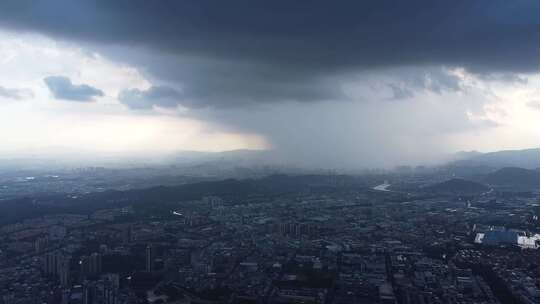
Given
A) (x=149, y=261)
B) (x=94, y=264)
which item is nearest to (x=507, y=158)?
(x=149, y=261)

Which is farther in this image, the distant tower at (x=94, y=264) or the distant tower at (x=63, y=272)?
the distant tower at (x=94, y=264)

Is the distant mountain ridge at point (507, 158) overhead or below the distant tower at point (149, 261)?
overhead

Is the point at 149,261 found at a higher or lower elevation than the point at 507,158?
lower

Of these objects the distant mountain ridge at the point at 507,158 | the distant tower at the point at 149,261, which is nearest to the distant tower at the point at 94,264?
the distant tower at the point at 149,261

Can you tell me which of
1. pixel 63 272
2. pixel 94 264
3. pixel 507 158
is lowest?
pixel 63 272

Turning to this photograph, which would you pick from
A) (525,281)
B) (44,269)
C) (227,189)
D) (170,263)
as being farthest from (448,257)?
(227,189)

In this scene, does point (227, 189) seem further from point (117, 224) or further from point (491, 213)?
point (491, 213)

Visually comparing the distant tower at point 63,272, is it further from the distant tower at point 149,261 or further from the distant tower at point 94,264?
the distant tower at point 149,261

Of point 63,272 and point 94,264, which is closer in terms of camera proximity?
point 63,272

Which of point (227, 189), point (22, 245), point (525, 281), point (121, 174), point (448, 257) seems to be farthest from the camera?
point (121, 174)

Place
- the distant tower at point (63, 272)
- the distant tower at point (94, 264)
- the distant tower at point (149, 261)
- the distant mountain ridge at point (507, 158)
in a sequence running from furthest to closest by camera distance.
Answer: the distant mountain ridge at point (507, 158), the distant tower at point (149, 261), the distant tower at point (94, 264), the distant tower at point (63, 272)

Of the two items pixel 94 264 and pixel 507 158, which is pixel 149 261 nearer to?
pixel 94 264
